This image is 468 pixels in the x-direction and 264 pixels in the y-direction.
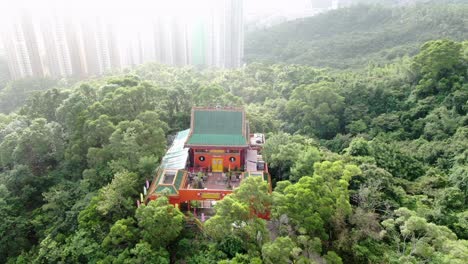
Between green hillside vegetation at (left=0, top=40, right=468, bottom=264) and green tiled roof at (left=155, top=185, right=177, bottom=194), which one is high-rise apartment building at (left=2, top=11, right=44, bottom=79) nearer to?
green hillside vegetation at (left=0, top=40, right=468, bottom=264)

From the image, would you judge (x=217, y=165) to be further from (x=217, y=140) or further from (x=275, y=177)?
(x=275, y=177)

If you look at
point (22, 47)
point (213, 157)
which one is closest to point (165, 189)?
point (213, 157)

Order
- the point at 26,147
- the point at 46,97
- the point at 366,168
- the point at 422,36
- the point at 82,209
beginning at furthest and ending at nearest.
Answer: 1. the point at 422,36
2. the point at 46,97
3. the point at 26,147
4. the point at 366,168
5. the point at 82,209

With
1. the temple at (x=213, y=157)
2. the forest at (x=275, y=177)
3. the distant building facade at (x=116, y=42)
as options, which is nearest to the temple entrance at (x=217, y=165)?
the temple at (x=213, y=157)

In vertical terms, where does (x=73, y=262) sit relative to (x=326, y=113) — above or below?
below

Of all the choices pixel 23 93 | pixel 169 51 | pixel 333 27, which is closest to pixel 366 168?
pixel 23 93

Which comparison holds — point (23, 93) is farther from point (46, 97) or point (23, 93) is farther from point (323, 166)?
point (323, 166)

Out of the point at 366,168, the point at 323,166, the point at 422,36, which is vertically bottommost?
the point at 366,168
